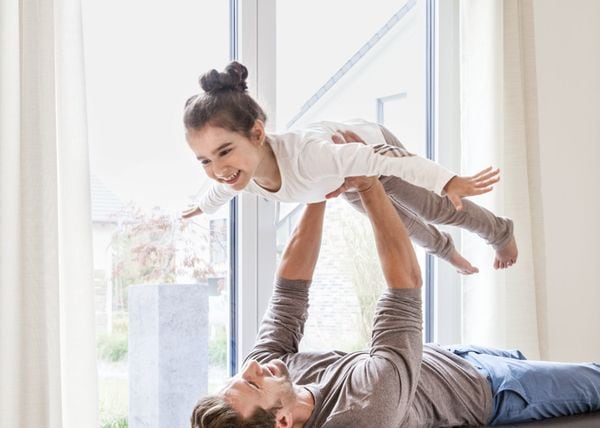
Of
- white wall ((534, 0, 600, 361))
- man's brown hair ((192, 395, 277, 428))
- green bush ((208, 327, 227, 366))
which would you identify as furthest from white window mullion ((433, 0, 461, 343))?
man's brown hair ((192, 395, 277, 428))

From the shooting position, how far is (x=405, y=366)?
6.44 feet

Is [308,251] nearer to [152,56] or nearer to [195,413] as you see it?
[195,413]

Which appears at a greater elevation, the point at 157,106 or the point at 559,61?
the point at 559,61

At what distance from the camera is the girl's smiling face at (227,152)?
1913 millimetres

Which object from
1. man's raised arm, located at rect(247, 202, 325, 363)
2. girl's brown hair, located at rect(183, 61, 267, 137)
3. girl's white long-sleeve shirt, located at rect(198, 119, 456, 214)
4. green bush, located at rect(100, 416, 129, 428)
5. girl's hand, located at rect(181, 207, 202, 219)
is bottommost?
green bush, located at rect(100, 416, 129, 428)

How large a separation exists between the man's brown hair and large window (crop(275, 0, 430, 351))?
113cm

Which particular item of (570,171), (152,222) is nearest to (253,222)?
(152,222)

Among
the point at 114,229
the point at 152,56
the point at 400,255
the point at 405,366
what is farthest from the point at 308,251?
the point at 152,56

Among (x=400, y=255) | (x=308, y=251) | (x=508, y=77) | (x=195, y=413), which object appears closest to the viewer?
(x=195, y=413)

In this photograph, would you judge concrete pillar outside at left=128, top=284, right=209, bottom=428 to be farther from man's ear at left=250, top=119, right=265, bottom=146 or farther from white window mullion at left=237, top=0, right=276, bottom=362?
man's ear at left=250, top=119, right=265, bottom=146

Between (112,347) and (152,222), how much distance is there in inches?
17.0

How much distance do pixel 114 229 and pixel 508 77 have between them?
1759 millimetres

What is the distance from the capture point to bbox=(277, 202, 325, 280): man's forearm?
2.29m

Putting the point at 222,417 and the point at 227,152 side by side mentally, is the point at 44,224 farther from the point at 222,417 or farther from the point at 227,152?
the point at 222,417
